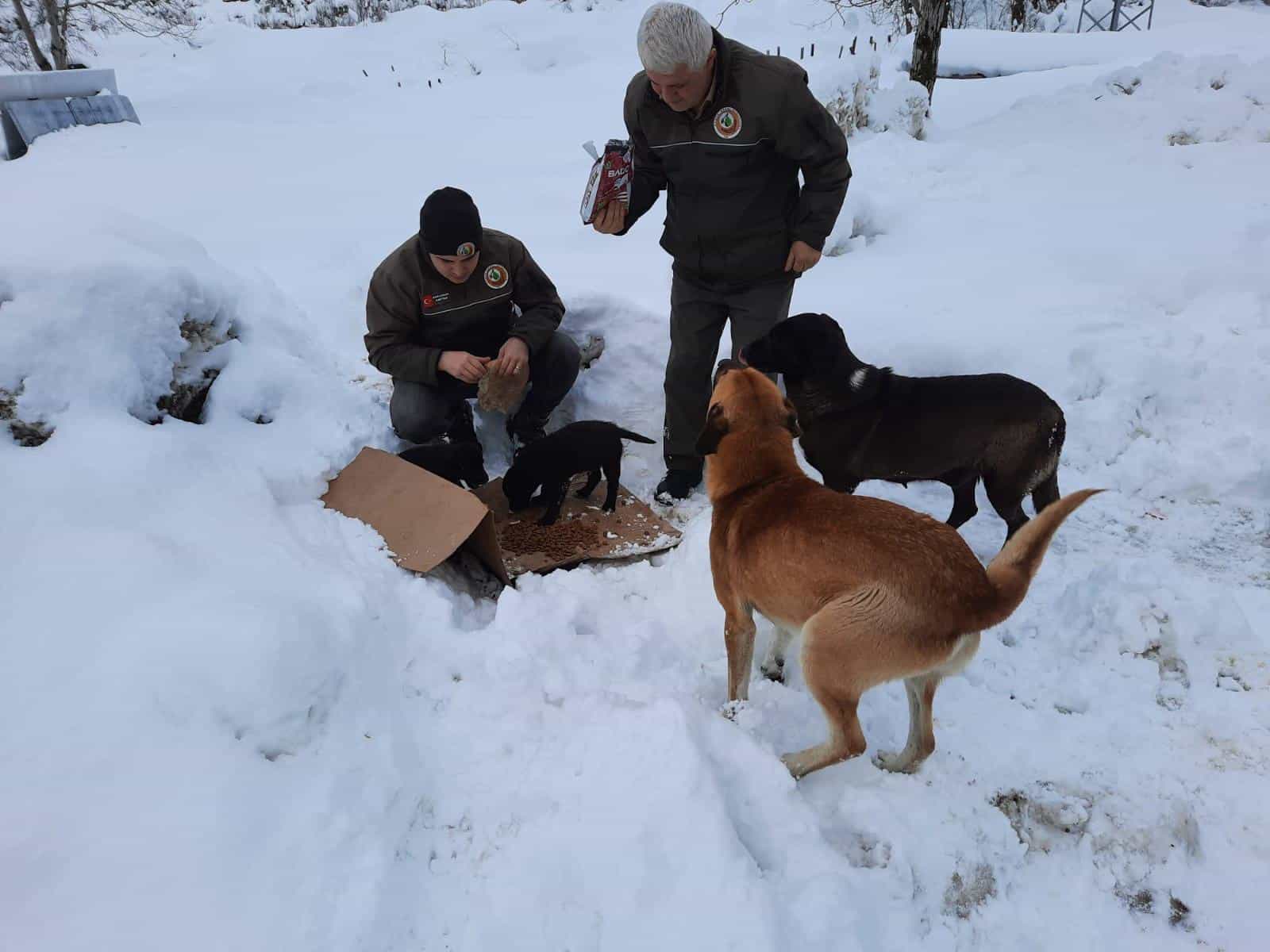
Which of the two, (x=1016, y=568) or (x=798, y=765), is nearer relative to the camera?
(x=1016, y=568)

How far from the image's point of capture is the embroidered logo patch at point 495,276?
392cm

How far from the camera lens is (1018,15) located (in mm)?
19344

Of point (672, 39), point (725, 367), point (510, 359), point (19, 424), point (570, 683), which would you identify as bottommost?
point (570, 683)

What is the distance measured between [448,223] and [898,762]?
120 inches

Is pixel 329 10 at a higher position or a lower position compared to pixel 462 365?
higher

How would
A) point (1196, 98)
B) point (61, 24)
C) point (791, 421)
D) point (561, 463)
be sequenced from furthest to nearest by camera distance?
point (61, 24) < point (1196, 98) < point (561, 463) < point (791, 421)

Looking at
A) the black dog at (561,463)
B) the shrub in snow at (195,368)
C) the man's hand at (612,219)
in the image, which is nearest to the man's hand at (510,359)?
the black dog at (561,463)

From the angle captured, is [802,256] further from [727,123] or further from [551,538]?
[551,538]

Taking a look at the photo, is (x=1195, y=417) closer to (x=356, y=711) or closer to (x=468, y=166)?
(x=356, y=711)

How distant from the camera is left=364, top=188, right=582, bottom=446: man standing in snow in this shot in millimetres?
3754

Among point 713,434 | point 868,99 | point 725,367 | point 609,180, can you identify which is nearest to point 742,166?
point 609,180

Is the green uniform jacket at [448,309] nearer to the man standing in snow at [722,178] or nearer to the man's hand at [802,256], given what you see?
the man standing in snow at [722,178]

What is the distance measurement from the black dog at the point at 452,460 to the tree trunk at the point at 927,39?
28.7 ft

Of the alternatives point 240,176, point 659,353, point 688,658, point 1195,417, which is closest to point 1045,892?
point 688,658
